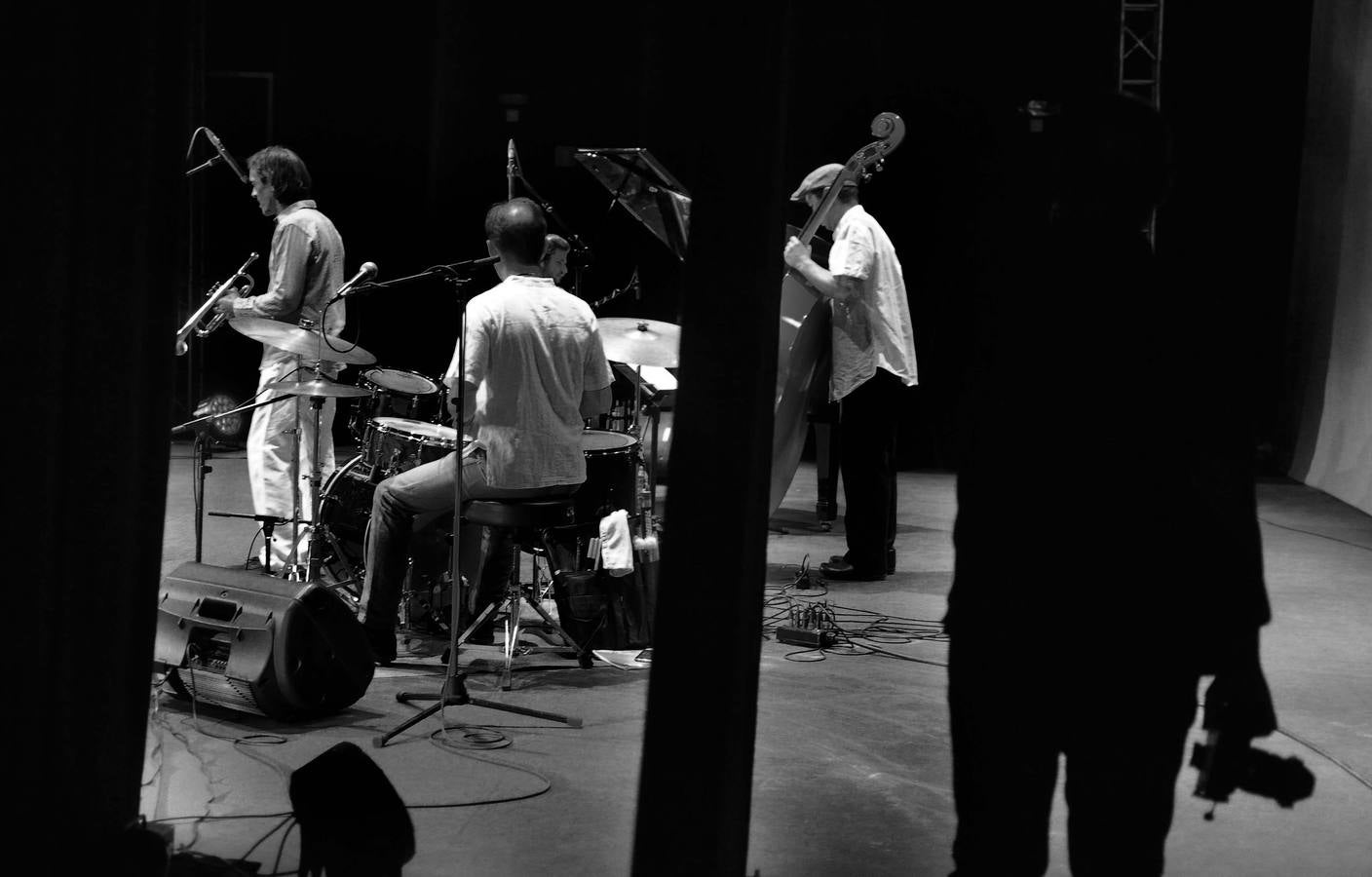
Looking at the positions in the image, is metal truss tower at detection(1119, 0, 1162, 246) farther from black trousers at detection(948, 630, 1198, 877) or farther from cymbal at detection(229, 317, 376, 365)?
cymbal at detection(229, 317, 376, 365)

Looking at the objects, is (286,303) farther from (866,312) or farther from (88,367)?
(88,367)

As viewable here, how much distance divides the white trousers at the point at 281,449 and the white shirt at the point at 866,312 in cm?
193

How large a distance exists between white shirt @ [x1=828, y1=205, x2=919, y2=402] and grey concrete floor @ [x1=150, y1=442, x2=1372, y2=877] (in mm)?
905

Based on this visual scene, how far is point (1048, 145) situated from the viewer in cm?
241

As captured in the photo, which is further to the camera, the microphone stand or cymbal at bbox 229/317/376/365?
cymbal at bbox 229/317/376/365

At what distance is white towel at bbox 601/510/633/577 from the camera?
459 centimetres

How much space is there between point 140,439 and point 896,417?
143 inches

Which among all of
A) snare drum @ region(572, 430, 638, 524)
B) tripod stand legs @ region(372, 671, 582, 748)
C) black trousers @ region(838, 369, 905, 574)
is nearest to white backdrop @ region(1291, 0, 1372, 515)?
black trousers @ region(838, 369, 905, 574)

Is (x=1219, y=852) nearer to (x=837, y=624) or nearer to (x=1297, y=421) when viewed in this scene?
(x=837, y=624)

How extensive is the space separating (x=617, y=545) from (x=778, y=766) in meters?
1.11

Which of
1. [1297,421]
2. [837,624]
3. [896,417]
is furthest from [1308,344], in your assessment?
[837,624]

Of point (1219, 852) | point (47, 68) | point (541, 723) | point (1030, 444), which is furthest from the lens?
point (541, 723)

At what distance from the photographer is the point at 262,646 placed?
3977 millimetres

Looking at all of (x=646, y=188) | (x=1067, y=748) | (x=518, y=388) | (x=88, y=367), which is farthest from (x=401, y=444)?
(x=1067, y=748)
